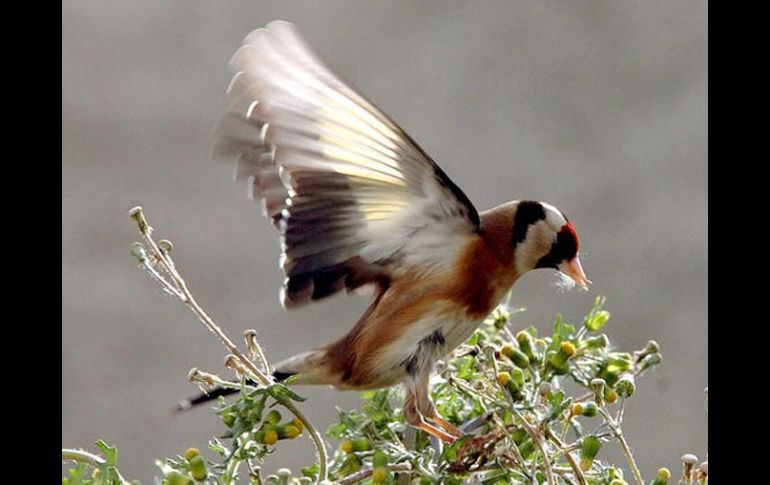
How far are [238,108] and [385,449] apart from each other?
0.29 m

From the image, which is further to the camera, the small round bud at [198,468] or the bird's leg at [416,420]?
the bird's leg at [416,420]

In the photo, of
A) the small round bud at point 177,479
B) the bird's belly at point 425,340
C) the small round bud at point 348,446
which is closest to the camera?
the small round bud at point 177,479

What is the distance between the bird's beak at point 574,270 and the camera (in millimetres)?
936

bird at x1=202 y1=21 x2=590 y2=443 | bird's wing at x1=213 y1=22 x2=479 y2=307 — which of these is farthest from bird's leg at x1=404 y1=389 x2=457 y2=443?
bird's wing at x1=213 y1=22 x2=479 y2=307

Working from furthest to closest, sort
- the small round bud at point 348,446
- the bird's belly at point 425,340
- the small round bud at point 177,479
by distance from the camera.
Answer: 1. the bird's belly at point 425,340
2. the small round bud at point 348,446
3. the small round bud at point 177,479

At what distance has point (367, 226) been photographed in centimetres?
87

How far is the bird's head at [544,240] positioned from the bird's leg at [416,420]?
0.49 feet

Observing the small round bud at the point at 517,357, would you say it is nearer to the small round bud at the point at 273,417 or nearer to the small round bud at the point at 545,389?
the small round bud at the point at 545,389

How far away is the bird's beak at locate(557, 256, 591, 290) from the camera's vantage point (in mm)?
936

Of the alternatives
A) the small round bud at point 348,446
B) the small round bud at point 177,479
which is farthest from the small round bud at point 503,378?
the small round bud at point 177,479

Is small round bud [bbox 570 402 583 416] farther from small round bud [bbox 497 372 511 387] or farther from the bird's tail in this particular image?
the bird's tail

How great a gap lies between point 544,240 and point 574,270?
4 cm
